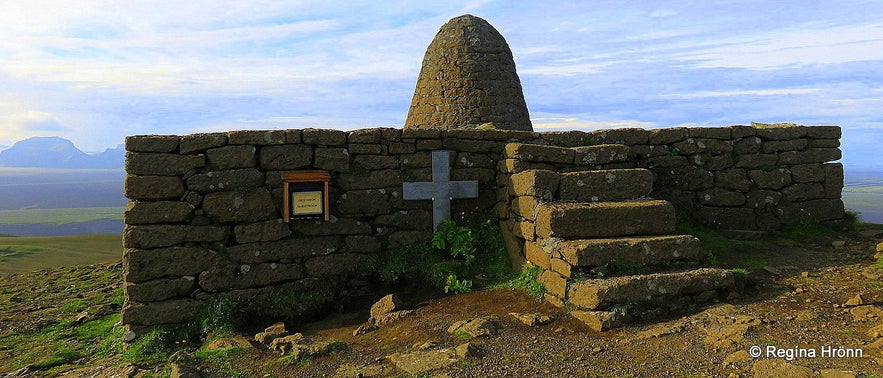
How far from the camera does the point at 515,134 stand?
7797 mm

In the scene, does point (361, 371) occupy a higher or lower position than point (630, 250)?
lower

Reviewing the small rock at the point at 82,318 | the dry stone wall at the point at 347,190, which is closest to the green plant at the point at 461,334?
the dry stone wall at the point at 347,190

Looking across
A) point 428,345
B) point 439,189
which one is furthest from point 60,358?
point 439,189

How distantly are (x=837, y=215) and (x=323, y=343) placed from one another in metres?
8.80

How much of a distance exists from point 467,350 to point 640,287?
1939 mm

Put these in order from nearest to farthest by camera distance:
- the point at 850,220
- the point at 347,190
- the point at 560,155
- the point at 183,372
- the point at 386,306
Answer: the point at 183,372 < the point at 386,306 < the point at 560,155 < the point at 347,190 < the point at 850,220

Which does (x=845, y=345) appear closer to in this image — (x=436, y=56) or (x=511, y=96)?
Answer: (x=511, y=96)

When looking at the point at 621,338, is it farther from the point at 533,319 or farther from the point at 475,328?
the point at 475,328

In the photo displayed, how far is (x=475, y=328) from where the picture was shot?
485 centimetres

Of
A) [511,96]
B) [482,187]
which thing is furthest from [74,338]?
[511,96]

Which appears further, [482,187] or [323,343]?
[482,187]

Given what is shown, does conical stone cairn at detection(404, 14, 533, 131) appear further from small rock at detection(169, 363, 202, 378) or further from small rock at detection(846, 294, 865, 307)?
small rock at detection(169, 363, 202, 378)

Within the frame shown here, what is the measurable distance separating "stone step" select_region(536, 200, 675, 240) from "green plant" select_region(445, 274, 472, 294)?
3.50 ft

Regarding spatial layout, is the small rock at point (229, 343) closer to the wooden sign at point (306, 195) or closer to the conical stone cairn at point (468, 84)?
the wooden sign at point (306, 195)
